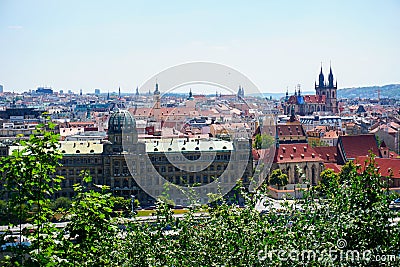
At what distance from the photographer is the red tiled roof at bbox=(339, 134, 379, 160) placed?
145ft

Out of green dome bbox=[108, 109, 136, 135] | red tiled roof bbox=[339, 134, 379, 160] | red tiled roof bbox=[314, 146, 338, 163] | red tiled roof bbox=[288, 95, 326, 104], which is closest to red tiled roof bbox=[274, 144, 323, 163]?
red tiled roof bbox=[314, 146, 338, 163]

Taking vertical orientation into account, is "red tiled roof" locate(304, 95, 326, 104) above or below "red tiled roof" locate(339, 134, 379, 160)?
above

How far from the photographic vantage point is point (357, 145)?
44688mm

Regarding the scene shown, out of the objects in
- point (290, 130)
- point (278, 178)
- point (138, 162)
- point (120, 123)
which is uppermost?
point (120, 123)

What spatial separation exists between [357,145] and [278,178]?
9.70m

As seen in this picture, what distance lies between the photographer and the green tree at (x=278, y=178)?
37.7 metres

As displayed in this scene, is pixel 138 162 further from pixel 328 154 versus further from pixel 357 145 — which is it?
pixel 357 145

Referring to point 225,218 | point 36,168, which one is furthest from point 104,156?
point 36,168

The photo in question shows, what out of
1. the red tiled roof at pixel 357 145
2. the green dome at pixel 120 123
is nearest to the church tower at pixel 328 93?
the red tiled roof at pixel 357 145

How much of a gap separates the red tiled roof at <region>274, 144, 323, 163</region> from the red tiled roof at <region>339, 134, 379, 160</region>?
3.28m

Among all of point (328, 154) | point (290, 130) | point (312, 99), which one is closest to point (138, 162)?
point (328, 154)

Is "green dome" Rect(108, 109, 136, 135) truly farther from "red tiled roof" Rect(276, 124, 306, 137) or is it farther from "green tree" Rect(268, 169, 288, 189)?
"red tiled roof" Rect(276, 124, 306, 137)

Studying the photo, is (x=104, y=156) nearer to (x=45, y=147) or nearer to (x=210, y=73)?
(x=210, y=73)

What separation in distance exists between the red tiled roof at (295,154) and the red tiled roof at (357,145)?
3.28 meters
